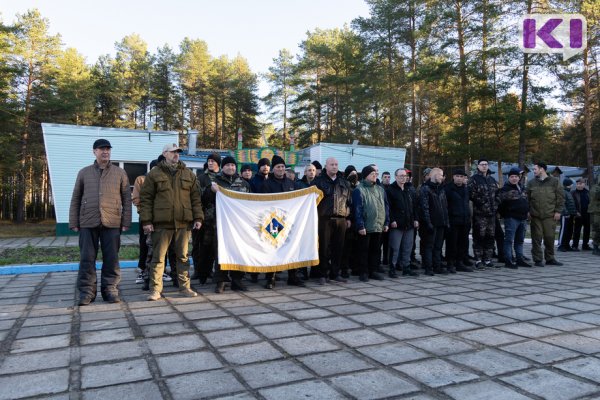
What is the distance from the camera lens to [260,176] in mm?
6008

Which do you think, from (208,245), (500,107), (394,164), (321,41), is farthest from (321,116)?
(208,245)

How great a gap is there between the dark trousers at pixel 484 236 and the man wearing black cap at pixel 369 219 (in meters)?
2.06

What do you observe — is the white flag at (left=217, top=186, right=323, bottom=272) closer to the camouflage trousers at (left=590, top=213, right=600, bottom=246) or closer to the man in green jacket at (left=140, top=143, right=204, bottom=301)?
the man in green jacket at (left=140, top=143, right=204, bottom=301)

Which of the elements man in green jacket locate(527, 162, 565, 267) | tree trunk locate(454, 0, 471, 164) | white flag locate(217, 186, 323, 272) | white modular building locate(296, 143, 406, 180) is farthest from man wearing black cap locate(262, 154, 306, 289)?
tree trunk locate(454, 0, 471, 164)

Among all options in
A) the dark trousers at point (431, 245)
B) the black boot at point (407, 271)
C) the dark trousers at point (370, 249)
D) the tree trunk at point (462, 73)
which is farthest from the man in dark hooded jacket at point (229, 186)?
the tree trunk at point (462, 73)

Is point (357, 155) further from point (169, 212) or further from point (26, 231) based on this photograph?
point (169, 212)

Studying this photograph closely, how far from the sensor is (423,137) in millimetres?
31609

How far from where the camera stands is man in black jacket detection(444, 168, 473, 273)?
7195 mm

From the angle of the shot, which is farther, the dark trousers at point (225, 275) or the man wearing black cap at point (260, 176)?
the man wearing black cap at point (260, 176)

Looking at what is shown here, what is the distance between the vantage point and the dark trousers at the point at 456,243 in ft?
23.7

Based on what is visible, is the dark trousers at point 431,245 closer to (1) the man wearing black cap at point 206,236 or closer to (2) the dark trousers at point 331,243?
(2) the dark trousers at point 331,243

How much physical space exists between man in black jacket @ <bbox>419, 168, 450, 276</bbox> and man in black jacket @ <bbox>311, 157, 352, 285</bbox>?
1.51 meters

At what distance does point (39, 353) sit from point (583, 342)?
4308 mm

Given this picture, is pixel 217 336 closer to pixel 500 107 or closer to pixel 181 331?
pixel 181 331
